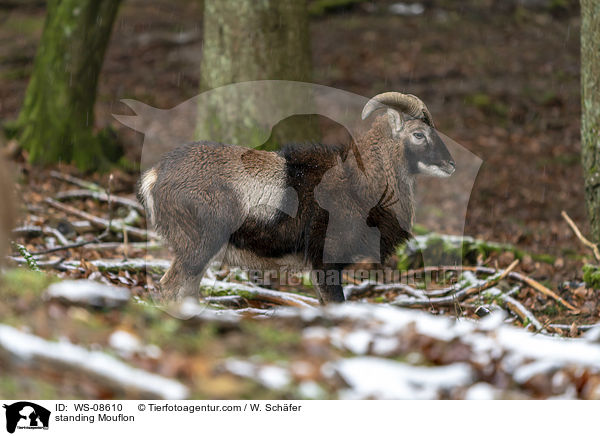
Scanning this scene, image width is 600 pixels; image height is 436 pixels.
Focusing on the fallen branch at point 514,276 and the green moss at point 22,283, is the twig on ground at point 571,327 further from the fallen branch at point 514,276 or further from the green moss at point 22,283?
the green moss at point 22,283

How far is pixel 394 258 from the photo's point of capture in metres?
8.30

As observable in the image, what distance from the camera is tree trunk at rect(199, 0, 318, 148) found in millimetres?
8227

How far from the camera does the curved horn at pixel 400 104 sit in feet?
19.8

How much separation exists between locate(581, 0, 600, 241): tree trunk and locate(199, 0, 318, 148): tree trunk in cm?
325

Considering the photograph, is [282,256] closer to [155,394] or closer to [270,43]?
[155,394]

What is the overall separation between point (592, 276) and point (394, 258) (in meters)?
2.23

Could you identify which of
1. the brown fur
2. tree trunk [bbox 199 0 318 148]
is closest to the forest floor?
the brown fur

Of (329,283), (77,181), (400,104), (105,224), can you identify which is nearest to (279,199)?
(329,283)

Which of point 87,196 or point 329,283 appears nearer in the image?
point 329,283

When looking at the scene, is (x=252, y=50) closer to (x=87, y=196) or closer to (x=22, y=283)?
(x=87, y=196)

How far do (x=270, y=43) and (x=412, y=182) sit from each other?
2.83m

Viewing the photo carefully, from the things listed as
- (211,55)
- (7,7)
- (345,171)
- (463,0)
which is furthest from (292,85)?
(7,7)

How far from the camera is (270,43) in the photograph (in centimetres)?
827
